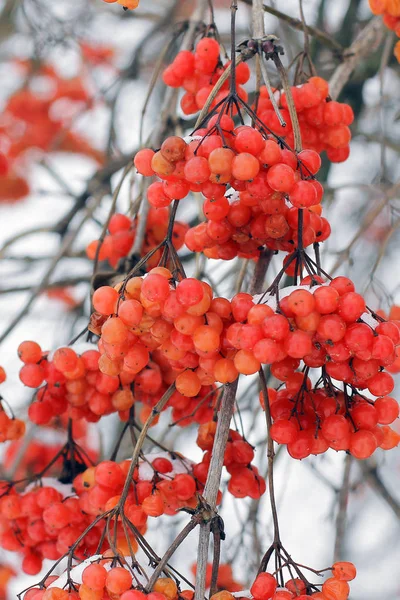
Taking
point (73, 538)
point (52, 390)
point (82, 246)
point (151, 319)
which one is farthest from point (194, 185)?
point (82, 246)

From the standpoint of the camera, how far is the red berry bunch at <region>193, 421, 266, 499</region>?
48.1 inches

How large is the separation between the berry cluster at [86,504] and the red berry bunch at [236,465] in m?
0.04

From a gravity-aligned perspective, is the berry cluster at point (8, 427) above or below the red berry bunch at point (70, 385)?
below

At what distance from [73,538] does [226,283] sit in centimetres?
108

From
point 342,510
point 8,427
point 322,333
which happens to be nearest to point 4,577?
point 342,510

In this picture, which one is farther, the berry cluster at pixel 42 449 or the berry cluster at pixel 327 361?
the berry cluster at pixel 42 449

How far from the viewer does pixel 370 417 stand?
3.35 ft

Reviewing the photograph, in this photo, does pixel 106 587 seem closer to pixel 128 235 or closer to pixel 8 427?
pixel 8 427

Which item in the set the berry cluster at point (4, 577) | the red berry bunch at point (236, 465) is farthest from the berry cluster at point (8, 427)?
the berry cluster at point (4, 577)

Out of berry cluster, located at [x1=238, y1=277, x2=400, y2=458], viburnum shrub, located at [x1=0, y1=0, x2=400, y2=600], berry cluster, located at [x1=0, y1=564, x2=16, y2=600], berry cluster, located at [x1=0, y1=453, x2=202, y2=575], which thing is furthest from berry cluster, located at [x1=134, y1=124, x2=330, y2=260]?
berry cluster, located at [x1=0, y1=564, x2=16, y2=600]

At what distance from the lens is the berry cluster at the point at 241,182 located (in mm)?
935

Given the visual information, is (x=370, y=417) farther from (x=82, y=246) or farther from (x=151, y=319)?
(x=82, y=246)

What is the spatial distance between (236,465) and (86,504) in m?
0.25

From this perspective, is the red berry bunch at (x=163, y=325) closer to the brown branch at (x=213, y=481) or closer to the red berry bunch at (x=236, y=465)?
the brown branch at (x=213, y=481)
